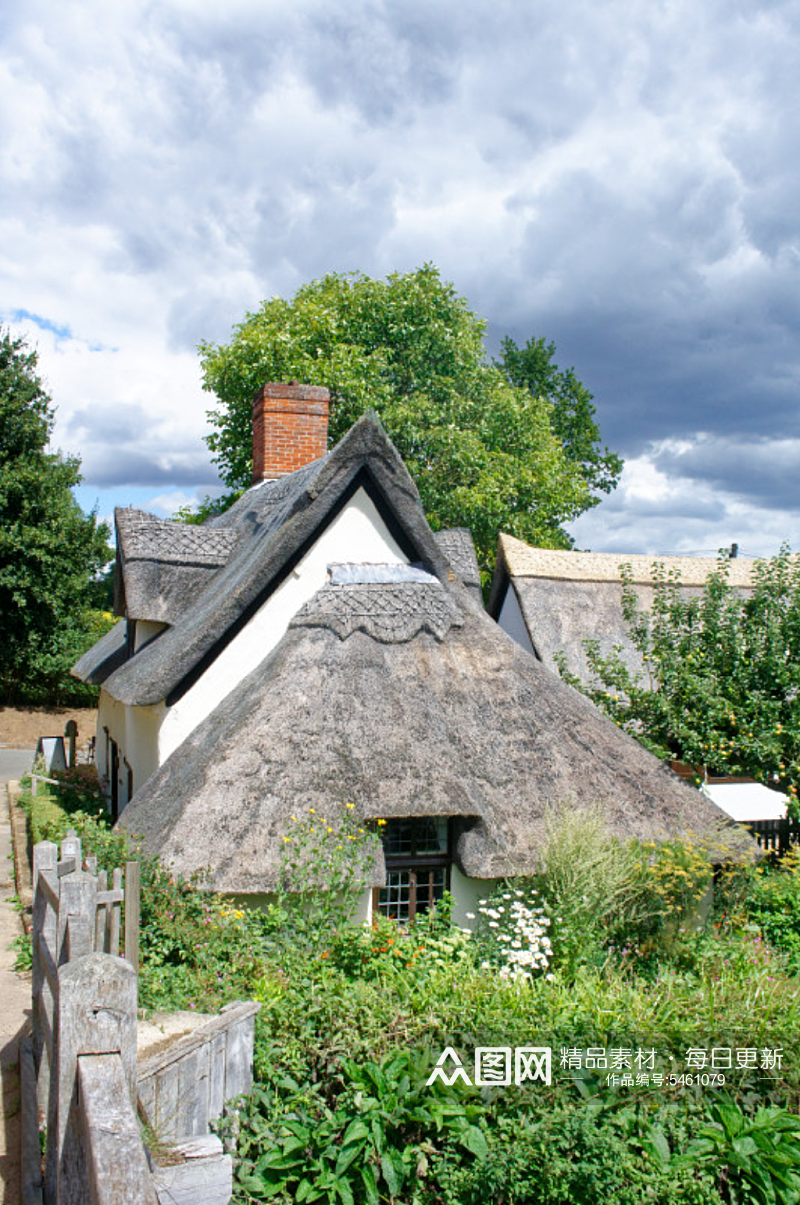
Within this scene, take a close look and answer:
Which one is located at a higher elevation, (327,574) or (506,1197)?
(327,574)

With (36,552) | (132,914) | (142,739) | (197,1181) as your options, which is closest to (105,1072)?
(197,1181)

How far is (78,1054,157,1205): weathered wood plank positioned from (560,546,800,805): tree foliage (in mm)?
10507

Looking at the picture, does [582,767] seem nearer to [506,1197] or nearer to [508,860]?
[508,860]

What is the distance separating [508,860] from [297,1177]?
402 centimetres

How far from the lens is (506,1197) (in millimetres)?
4953

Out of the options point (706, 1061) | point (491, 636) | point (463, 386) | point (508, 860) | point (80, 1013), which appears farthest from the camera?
point (463, 386)

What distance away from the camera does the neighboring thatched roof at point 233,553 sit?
10.1 m

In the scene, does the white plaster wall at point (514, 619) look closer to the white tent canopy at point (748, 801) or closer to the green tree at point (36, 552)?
the white tent canopy at point (748, 801)

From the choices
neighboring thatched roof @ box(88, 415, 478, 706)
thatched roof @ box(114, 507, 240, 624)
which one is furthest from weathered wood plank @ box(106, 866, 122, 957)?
thatched roof @ box(114, 507, 240, 624)

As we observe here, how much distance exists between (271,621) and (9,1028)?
15.8 ft

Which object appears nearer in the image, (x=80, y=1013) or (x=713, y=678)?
(x=80, y=1013)

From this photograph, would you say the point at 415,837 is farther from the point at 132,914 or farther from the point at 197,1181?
the point at 197,1181

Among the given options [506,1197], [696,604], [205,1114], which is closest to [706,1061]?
[506,1197]

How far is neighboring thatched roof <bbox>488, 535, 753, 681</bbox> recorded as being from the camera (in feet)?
60.5
